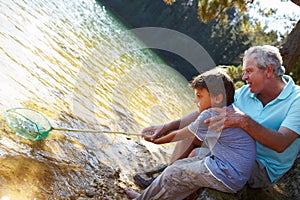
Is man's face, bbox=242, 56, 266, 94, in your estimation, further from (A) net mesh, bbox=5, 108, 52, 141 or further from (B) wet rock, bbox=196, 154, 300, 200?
(A) net mesh, bbox=5, 108, 52, 141

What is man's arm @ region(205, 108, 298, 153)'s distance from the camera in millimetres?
2488

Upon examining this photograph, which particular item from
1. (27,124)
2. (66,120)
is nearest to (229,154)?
(27,124)

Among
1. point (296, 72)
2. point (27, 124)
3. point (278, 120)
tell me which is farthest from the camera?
point (296, 72)

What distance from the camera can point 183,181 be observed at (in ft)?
8.48

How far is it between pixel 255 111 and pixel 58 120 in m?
2.27

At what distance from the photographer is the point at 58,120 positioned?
4184 mm

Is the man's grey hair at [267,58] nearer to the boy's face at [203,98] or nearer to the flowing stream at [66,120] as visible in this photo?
the boy's face at [203,98]

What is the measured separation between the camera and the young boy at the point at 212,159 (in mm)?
2465

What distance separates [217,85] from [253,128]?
39 cm

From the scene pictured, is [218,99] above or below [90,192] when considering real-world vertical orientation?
above

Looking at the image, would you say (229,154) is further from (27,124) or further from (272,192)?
(27,124)

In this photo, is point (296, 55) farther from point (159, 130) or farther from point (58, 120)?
point (58, 120)

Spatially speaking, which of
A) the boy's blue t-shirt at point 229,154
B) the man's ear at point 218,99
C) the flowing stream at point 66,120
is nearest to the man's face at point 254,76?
the man's ear at point 218,99

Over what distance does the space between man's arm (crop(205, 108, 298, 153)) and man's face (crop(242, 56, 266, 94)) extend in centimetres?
44
